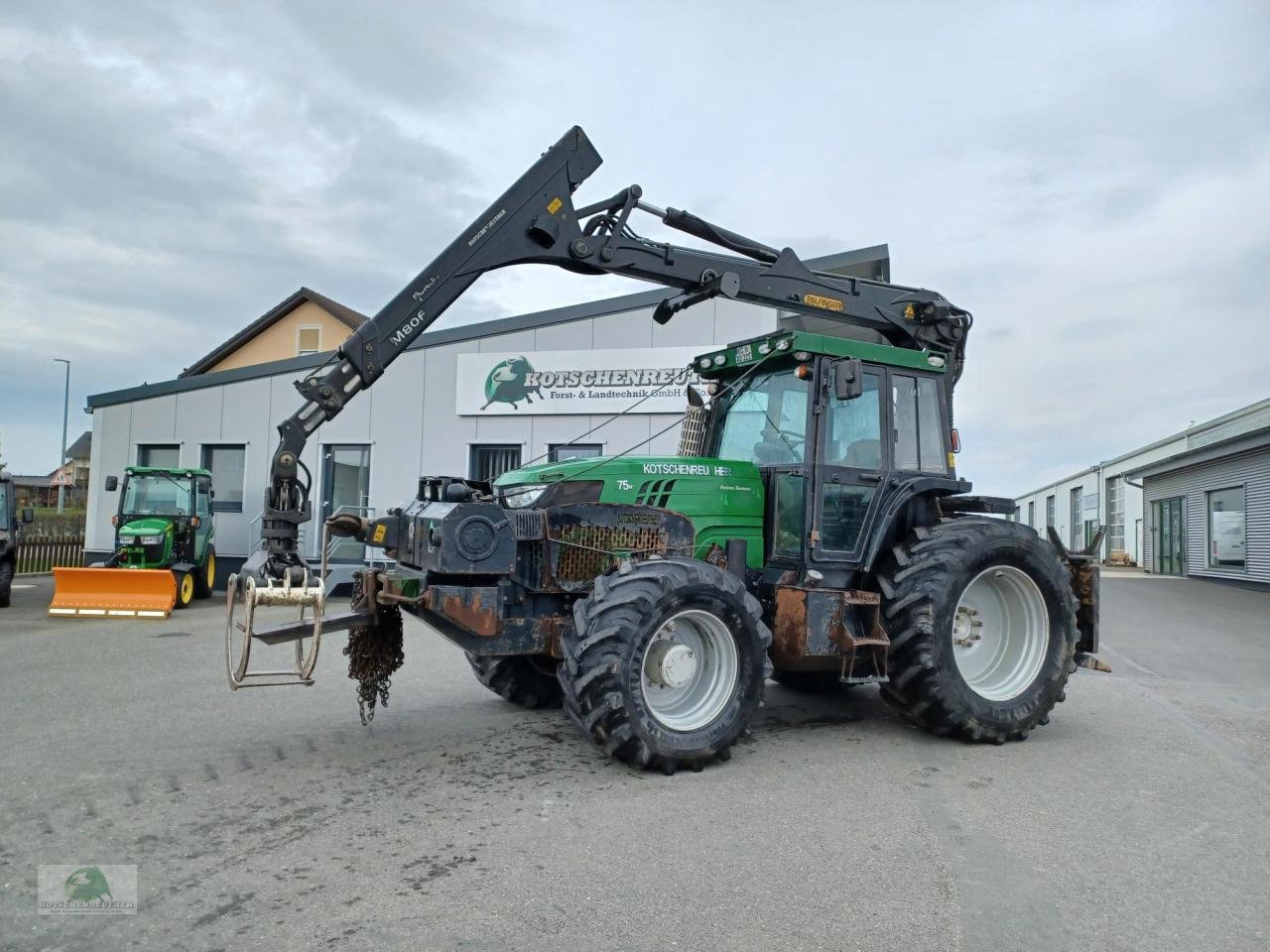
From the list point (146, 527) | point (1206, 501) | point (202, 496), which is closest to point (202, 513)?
point (202, 496)

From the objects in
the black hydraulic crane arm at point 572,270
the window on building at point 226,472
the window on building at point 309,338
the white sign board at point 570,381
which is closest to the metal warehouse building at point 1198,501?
the white sign board at point 570,381

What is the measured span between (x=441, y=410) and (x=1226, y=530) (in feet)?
65.7

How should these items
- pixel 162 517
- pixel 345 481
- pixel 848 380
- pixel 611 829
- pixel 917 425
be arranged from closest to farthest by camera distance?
pixel 611 829
pixel 848 380
pixel 917 425
pixel 162 517
pixel 345 481

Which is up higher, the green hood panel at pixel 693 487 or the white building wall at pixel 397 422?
the white building wall at pixel 397 422

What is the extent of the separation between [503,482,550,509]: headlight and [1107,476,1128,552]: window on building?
38.3 meters

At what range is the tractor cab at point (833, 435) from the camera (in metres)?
6.37

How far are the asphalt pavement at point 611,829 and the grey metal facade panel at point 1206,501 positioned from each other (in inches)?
661

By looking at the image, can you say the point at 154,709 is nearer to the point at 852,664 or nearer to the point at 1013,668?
the point at 852,664

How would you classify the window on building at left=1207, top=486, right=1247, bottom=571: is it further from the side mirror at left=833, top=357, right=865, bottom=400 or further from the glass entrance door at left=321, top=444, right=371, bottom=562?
the side mirror at left=833, top=357, right=865, bottom=400

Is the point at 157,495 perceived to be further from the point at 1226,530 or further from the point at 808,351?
the point at 1226,530

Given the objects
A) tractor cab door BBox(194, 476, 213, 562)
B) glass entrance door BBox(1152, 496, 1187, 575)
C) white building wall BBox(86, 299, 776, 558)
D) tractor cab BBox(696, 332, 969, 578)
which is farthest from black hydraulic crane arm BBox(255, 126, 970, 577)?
glass entrance door BBox(1152, 496, 1187, 575)

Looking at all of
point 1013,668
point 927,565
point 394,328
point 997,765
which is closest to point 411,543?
point 394,328

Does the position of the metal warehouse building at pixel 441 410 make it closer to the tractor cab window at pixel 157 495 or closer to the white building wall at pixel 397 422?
the white building wall at pixel 397 422

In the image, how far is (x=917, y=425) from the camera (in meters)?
6.93
